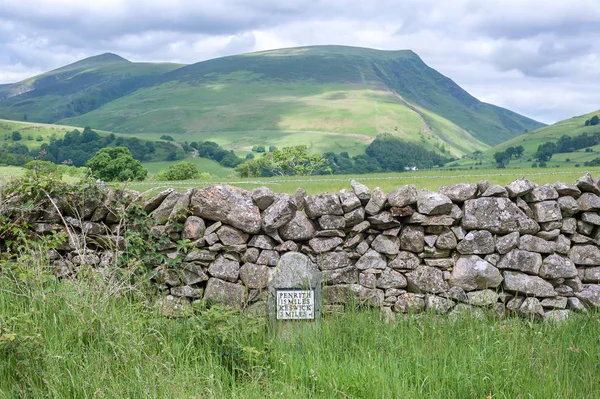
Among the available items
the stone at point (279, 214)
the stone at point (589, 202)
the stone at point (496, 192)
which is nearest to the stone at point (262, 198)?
the stone at point (279, 214)

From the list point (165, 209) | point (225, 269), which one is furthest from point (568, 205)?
point (165, 209)

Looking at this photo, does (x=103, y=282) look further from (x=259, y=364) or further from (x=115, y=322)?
→ (x=259, y=364)

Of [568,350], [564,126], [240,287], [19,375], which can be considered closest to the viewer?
[19,375]

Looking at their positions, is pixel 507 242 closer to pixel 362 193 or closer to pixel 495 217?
pixel 495 217

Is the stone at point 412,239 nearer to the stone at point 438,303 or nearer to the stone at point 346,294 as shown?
the stone at point 438,303

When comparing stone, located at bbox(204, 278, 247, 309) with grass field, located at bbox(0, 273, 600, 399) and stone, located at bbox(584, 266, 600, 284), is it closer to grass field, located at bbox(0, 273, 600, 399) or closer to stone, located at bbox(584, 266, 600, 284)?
grass field, located at bbox(0, 273, 600, 399)

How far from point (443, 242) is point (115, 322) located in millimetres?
4635

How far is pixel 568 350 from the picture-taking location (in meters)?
6.23

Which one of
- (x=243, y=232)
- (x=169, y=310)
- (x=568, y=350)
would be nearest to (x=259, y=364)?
(x=169, y=310)

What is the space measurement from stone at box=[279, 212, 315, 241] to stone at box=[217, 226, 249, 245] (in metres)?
0.61

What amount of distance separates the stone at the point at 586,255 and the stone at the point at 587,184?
2.76ft

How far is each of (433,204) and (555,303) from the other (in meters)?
2.38

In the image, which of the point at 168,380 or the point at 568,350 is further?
the point at 568,350

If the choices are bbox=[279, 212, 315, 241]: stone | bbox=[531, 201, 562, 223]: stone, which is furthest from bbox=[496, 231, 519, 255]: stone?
bbox=[279, 212, 315, 241]: stone
